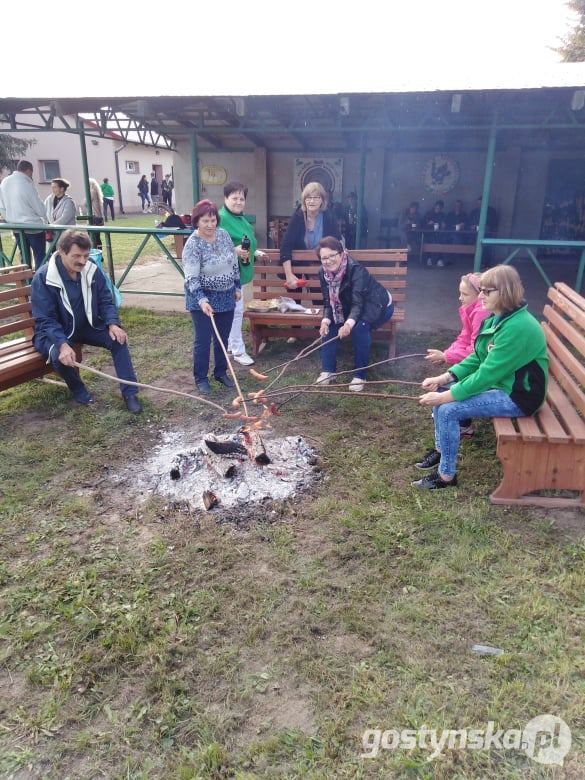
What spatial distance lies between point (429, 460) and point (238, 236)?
2.83 m

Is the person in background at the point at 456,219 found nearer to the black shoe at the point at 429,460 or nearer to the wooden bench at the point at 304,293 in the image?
the wooden bench at the point at 304,293

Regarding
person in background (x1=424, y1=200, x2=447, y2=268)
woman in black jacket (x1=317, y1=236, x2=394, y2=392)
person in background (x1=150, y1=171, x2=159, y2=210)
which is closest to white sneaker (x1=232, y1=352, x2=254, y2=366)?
woman in black jacket (x1=317, y1=236, x2=394, y2=392)

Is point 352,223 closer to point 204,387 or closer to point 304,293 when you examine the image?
point 304,293

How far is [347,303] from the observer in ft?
16.3

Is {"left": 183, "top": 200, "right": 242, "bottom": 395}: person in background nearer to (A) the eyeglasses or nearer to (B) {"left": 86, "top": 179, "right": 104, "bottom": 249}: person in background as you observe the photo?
(A) the eyeglasses

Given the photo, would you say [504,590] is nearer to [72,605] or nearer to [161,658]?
[161,658]

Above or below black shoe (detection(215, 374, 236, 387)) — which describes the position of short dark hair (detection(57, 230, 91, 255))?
above

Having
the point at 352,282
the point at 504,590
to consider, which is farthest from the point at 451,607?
the point at 352,282

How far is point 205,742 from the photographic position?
1.97 m

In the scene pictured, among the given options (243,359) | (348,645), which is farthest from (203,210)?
(348,645)

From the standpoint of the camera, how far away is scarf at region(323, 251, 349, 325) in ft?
15.8

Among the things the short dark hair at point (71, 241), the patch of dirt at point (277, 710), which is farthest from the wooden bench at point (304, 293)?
the patch of dirt at point (277, 710)

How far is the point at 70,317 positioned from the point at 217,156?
1126 cm

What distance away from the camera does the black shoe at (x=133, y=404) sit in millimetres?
4633
